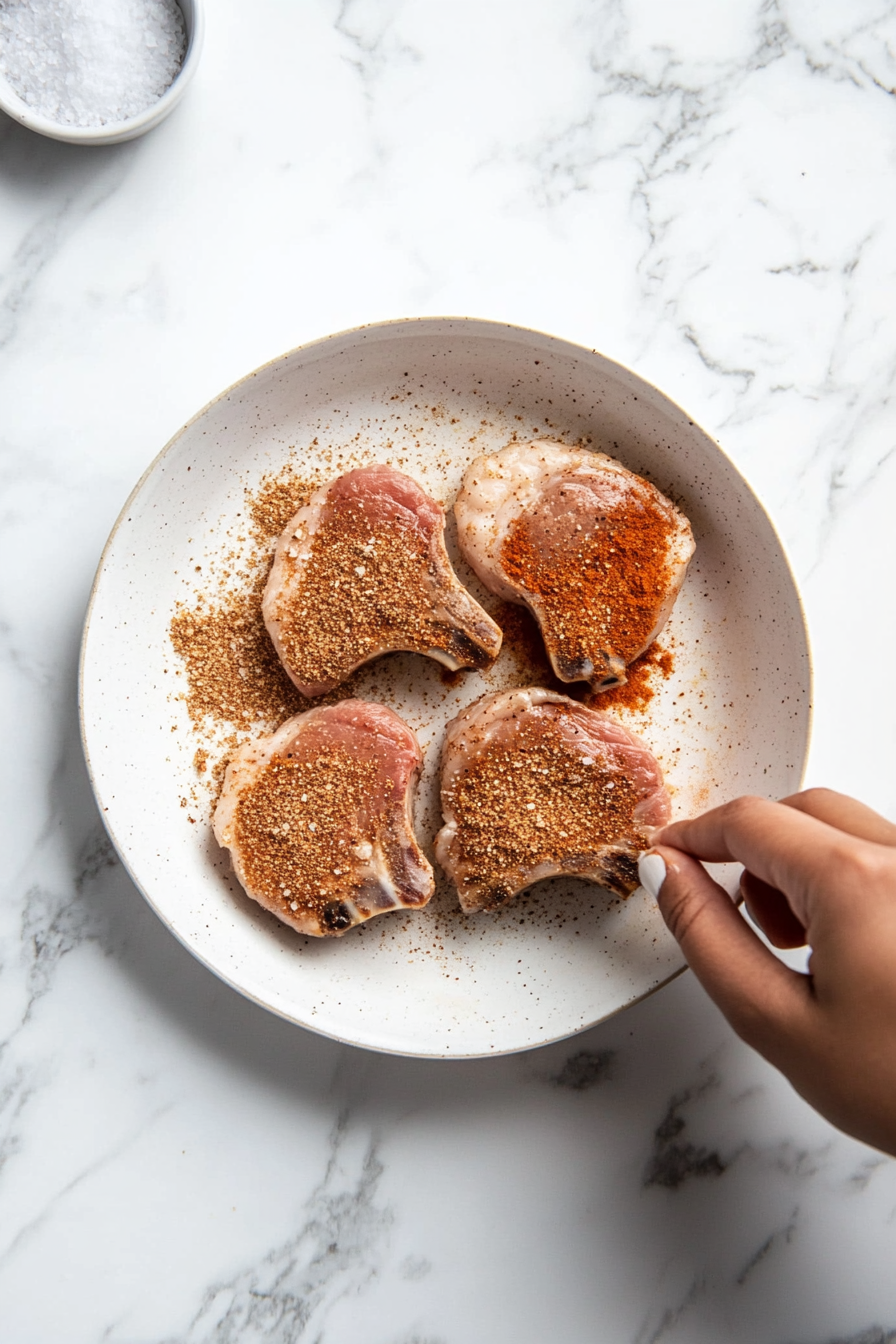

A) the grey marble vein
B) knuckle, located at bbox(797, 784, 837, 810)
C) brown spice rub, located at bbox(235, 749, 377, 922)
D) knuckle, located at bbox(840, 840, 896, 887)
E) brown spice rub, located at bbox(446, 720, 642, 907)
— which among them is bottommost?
the grey marble vein

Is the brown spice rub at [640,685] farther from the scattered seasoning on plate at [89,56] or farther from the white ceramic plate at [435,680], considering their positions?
the scattered seasoning on plate at [89,56]

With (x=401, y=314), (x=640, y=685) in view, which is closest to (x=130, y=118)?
(x=401, y=314)

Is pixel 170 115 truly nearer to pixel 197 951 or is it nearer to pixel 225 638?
pixel 225 638

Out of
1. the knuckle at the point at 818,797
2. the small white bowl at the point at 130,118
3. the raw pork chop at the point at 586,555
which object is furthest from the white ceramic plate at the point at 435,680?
the small white bowl at the point at 130,118

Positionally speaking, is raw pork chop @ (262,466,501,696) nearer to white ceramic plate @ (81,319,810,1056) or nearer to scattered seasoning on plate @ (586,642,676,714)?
white ceramic plate @ (81,319,810,1056)

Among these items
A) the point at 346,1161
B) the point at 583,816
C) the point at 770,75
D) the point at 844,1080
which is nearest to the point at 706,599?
the point at 583,816

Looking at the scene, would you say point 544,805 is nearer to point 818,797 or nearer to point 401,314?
point 818,797

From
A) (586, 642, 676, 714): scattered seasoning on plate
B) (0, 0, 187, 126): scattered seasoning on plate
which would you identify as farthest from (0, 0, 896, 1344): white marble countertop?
(586, 642, 676, 714): scattered seasoning on plate
